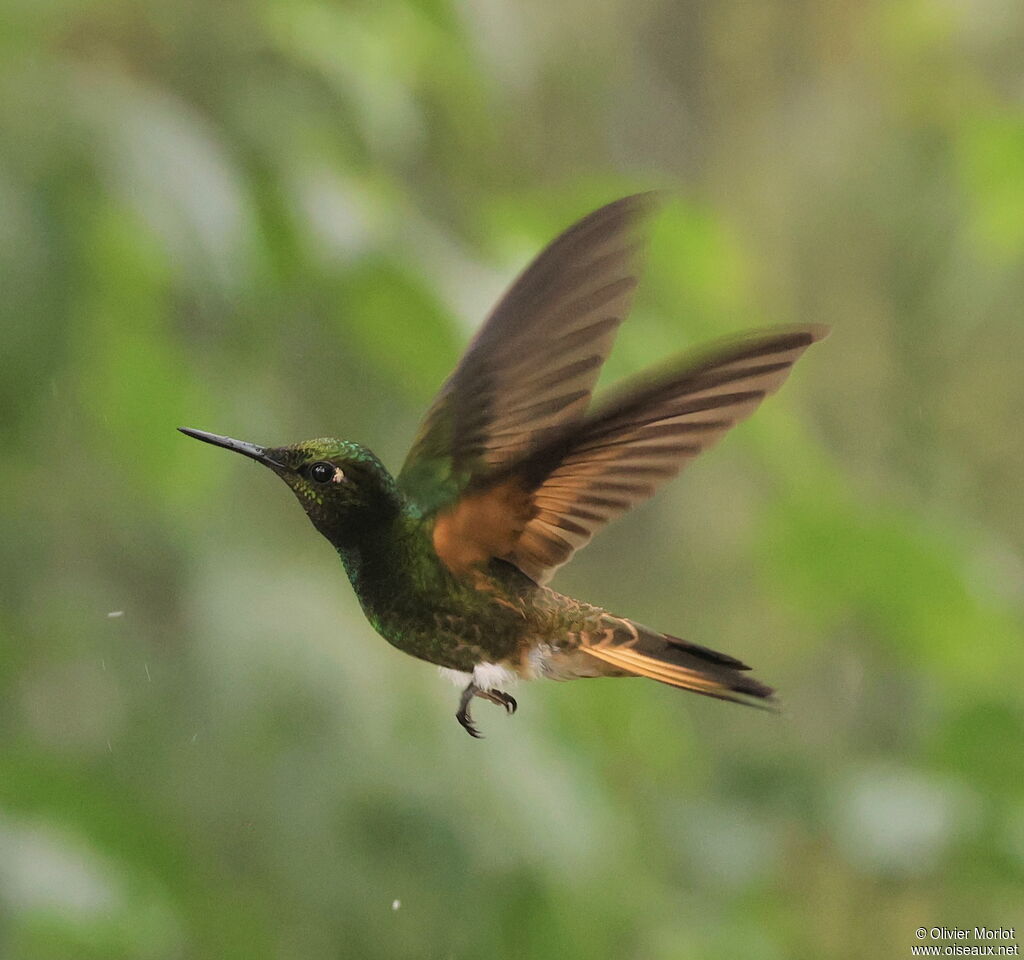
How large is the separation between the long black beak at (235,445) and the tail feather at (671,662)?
21 cm

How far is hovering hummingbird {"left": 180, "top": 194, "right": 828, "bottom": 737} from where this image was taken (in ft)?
2.18

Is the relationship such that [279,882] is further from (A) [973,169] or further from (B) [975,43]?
(B) [975,43]

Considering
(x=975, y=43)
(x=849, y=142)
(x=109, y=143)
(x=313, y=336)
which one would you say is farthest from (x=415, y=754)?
(x=849, y=142)

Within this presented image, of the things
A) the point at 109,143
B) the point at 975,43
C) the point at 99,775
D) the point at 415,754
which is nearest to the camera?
the point at 109,143

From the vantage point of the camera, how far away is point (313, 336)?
171 cm

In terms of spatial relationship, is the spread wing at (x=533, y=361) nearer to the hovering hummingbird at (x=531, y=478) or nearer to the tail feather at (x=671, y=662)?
the hovering hummingbird at (x=531, y=478)

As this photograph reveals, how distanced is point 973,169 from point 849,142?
60.5 inches

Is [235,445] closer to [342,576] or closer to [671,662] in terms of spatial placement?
[671,662]

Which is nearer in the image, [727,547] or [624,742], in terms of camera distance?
[624,742]

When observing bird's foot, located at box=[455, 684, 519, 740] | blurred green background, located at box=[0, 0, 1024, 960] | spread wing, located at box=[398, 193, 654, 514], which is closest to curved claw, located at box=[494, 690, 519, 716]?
bird's foot, located at box=[455, 684, 519, 740]

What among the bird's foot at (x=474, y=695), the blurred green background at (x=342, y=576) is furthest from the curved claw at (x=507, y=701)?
the blurred green background at (x=342, y=576)

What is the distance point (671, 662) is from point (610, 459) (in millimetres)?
109

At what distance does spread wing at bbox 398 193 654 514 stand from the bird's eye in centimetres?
10

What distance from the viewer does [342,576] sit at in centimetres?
191
